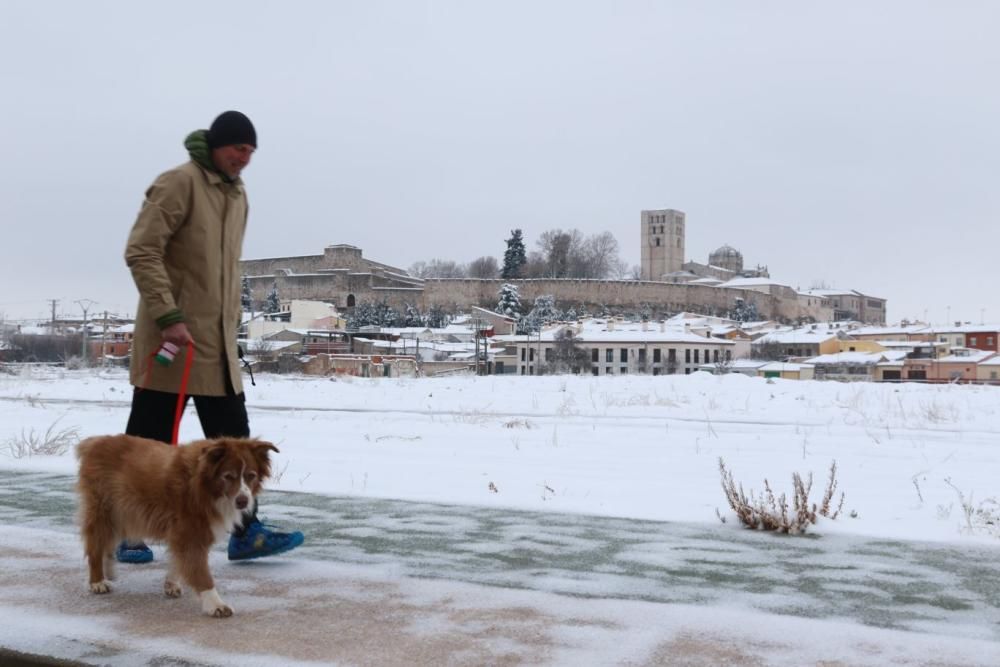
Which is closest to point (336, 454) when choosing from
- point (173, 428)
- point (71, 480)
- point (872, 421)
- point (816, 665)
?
point (71, 480)

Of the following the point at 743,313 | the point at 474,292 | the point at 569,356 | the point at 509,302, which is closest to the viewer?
the point at 569,356

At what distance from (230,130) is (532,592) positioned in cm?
218

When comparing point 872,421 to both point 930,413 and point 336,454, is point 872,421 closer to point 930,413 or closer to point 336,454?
point 930,413

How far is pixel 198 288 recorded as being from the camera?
12.8 ft

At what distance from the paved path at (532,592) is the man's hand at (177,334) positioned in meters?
0.91

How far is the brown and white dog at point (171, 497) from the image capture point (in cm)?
307

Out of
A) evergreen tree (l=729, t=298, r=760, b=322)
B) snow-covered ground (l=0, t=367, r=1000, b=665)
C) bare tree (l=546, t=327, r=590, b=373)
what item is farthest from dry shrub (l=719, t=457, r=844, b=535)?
evergreen tree (l=729, t=298, r=760, b=322)

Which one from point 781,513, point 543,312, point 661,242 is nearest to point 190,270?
point 781,513

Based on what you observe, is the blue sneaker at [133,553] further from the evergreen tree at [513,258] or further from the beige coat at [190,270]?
the evergreen tree at [513,258]

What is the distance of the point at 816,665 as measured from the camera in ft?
8.33

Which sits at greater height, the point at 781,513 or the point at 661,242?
the point at 661,242

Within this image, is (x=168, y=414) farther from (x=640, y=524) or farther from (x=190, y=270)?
(x=640, y=524)

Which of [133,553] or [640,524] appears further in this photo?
[640,524]

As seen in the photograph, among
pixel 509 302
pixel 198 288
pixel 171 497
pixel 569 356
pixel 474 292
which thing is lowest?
pixel 171 497
